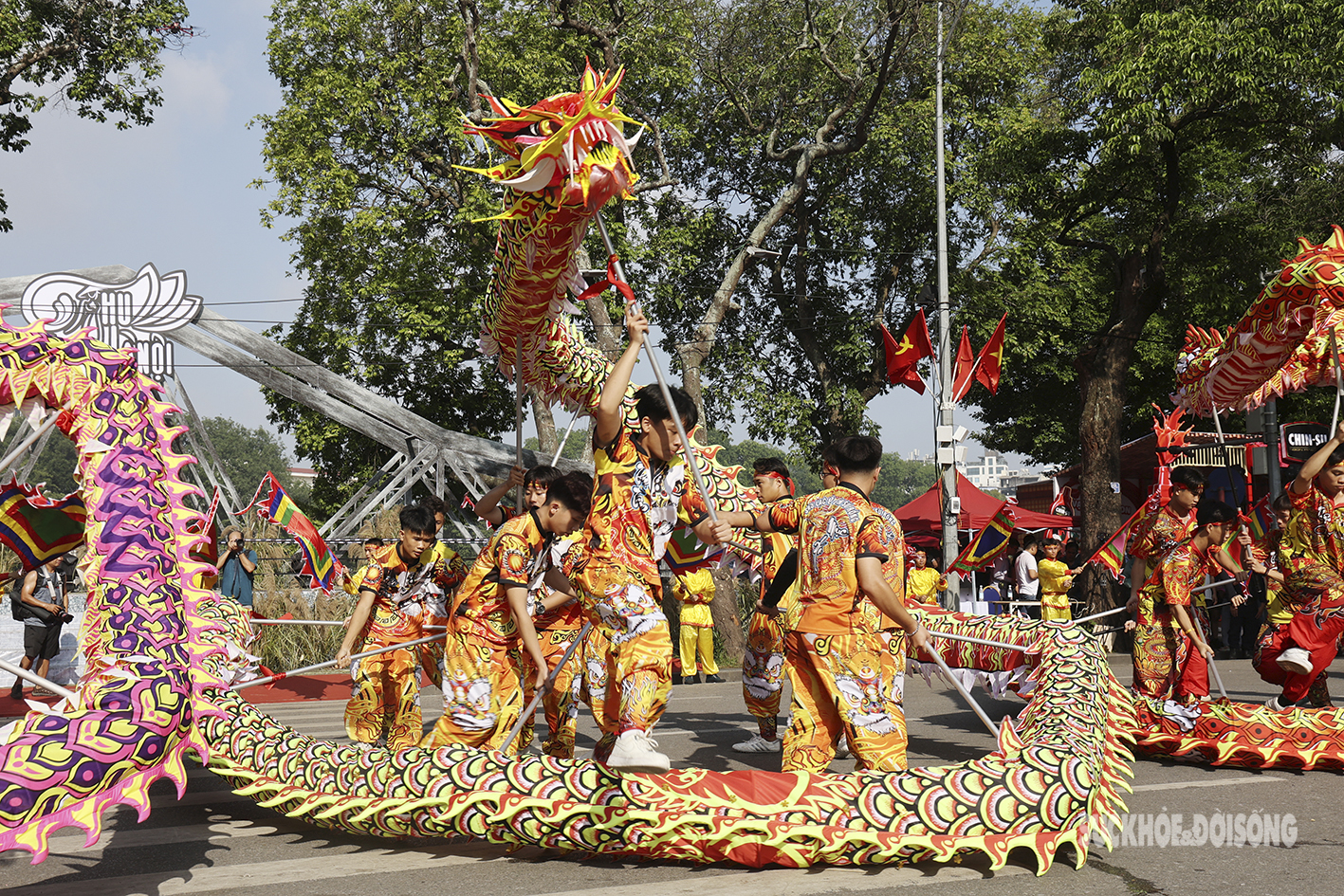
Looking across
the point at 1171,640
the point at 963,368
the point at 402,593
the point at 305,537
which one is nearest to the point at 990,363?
the point at 963,368

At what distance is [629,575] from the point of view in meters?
4.56

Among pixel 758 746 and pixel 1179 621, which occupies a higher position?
pixel 1179 621

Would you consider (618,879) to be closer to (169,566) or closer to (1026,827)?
(1026,827)

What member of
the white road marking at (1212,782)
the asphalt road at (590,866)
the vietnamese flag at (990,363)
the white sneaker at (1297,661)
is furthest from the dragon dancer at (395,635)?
the vietnamese flag at (990,363)

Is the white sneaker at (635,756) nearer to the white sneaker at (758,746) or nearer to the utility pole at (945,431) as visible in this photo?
the white sneaker at (758,746)

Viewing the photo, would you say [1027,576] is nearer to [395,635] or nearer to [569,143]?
[395,635]

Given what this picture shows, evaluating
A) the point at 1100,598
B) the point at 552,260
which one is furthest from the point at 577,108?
the point at 1100,598

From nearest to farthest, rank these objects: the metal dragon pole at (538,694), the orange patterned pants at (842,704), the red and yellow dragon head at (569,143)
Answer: the orange patterned pants at (842,704), the red and yellow dragon head at (569,143), the metal dragon pole at (538,694)

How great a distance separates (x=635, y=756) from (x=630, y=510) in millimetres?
1170

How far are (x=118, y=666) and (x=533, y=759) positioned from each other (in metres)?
1.69

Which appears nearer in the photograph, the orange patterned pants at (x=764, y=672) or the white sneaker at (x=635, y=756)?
the white sneaker at (x=635, y=756)

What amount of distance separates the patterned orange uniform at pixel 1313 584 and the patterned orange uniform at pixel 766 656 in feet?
10.4

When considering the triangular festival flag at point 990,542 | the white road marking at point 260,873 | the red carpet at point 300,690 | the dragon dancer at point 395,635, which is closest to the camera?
the white road marking at point 260,873

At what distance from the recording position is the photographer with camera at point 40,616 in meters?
9.82
